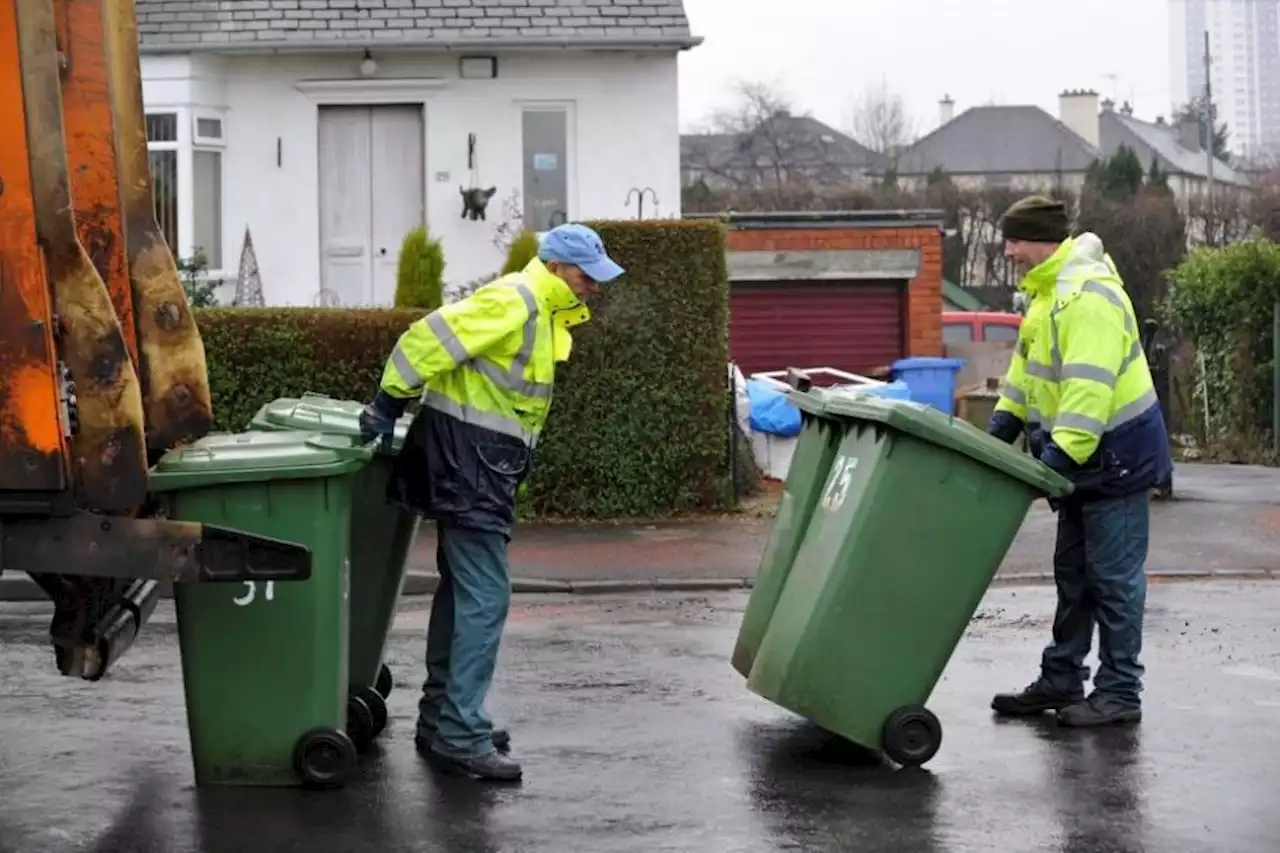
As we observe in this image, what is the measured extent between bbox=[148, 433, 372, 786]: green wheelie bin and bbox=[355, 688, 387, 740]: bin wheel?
71cm

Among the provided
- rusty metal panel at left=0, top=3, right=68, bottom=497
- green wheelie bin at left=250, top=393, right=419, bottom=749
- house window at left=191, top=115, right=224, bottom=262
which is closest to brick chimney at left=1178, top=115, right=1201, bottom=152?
house window at left=191, top=115, right=224, bottom=262

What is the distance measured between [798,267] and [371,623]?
652 inches

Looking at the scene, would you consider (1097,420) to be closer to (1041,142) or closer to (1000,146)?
(1041,142)

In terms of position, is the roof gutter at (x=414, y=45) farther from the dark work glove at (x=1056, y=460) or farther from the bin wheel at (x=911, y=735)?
the bin wheel at (x=911, y=735)

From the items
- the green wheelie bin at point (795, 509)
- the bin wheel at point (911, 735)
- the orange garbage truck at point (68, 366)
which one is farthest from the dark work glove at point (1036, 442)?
the orange garbage truck at point (68, 366)

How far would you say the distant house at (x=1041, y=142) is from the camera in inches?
2945

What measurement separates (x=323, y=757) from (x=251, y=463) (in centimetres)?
89

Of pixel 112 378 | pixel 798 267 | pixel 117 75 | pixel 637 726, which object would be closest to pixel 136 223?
pixel 117 75

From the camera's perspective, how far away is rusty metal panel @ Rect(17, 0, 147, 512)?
524 centimetres

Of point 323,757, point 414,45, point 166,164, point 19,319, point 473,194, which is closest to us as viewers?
point 19,319

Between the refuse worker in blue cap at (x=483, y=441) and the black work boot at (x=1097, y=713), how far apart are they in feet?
6.51

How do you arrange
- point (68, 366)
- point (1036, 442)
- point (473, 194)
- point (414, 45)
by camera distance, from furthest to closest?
point (473, 194), point (414, 45), point (1036, 442), point (68, 366)

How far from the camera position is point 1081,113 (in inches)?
3012

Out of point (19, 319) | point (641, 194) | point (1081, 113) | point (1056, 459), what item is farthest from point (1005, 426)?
point (1081, 113)
